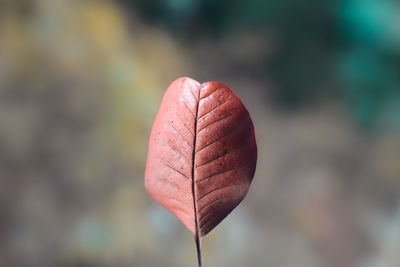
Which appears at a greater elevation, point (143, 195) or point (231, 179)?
point (143, 195)

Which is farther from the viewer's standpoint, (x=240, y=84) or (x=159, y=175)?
(x=240, y=84)

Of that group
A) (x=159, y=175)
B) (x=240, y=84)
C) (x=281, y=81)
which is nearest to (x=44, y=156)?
(x=240, y=84)

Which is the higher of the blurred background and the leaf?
the blurred background

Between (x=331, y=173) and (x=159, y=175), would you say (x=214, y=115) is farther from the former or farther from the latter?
(x=331, y=173)

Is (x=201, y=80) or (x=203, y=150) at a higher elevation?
(x=201, y=80)

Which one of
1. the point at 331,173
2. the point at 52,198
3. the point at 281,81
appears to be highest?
the point at 281,81

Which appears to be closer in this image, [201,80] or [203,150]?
[203,150]
